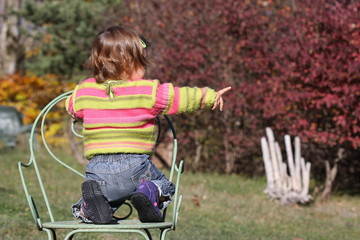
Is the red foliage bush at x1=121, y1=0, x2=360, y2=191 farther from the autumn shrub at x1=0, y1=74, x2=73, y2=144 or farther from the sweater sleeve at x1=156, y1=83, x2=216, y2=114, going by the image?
the sweater sleeve at x1=156, y1=83, x2=216, y2=114

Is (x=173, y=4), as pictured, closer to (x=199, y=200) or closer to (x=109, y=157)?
(x=199, y=200)

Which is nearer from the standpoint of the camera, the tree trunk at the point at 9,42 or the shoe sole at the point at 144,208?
the shoe sole at the point at 144,208

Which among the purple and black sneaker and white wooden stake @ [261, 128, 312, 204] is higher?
the purple and black sneaker

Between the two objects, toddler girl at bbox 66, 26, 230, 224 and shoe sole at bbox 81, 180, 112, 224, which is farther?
toddler girl at bbox 66, 26, 230, 224

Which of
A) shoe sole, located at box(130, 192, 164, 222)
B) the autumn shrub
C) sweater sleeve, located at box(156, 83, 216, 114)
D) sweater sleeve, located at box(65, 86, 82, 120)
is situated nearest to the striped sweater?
sweater sleeve, located at box(156, 83, 216, 114)

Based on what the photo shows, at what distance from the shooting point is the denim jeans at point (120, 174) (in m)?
3.36

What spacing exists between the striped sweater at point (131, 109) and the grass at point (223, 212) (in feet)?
8.05

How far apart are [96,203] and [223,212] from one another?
484 cm

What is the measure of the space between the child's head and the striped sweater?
2.7 inches

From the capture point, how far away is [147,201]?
126 inches

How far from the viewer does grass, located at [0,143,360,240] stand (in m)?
6.42

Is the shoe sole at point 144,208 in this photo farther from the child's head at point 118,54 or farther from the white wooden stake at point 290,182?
the white wooden stake at point 290,182

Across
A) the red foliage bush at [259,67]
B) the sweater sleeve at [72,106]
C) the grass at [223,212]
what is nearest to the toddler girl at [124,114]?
the sweater sleeve at [72,106]

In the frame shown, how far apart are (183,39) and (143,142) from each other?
26.2 ft
